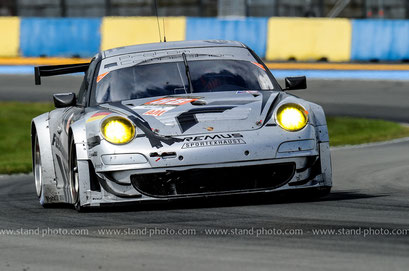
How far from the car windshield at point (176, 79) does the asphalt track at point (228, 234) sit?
864 millimetres

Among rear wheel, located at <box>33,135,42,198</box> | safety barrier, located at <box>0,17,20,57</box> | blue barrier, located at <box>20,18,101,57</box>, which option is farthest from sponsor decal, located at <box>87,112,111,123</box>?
safety barrier, located at <box>0,17,20,57</box>

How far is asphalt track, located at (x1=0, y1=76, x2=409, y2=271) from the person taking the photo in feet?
16.8

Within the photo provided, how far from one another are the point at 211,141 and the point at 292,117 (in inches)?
23.8

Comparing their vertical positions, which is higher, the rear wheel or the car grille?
the car grille

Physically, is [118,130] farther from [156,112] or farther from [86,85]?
[86,85]

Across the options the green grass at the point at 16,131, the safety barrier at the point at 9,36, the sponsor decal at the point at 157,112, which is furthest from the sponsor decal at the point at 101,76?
the safety barrier at the point at 9,36

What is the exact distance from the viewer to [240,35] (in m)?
27.0

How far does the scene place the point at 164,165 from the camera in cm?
692

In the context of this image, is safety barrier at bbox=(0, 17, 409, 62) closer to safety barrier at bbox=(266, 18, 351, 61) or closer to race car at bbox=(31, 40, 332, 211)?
safety barrier at bbox=(266, 18, 351, 61)

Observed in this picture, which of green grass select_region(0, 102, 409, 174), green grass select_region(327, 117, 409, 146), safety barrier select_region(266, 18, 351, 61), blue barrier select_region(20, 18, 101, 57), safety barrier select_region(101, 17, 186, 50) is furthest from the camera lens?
blue barrier select_region(20, 18, 101, 57)

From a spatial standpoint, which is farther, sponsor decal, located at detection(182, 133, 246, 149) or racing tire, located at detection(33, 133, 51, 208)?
racing tire, located at detection(33, 133, 51, 208)

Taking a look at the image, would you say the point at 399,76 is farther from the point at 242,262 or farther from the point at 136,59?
the point at 242,262

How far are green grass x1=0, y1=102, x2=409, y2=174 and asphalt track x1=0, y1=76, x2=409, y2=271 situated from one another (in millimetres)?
5023

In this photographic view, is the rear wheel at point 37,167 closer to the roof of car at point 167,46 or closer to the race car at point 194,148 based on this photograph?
the roof of car at point 167,46
